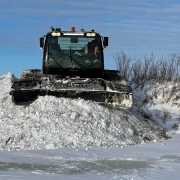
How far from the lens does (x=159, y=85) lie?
15.1m

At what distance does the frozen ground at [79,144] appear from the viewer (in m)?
5.39

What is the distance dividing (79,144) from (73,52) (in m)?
3.76

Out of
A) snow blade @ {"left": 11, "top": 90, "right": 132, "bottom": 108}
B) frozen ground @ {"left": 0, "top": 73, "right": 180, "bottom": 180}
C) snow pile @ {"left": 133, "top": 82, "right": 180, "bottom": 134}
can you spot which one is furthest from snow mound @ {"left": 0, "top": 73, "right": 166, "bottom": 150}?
snow pile @ {"left": 133, "top": 82, "right": 180, "bottom": 134}

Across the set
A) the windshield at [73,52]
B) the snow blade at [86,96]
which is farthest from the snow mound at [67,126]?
the windshield at [73,52]

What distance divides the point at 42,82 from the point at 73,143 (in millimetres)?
2083

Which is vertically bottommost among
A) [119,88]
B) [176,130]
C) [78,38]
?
[176,130]

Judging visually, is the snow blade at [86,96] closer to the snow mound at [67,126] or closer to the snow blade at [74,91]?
the snow blade at [74,91]

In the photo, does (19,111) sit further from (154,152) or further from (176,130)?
(176,130)

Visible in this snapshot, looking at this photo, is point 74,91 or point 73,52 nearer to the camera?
point 74,91

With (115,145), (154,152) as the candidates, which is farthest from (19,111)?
(154,152)

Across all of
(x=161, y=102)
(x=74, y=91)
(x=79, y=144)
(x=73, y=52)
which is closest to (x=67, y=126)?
(x=79, y=144)

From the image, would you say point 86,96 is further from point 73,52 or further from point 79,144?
point 73,52

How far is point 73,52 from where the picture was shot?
1062cm

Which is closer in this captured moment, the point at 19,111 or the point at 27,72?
the point at 19,111
